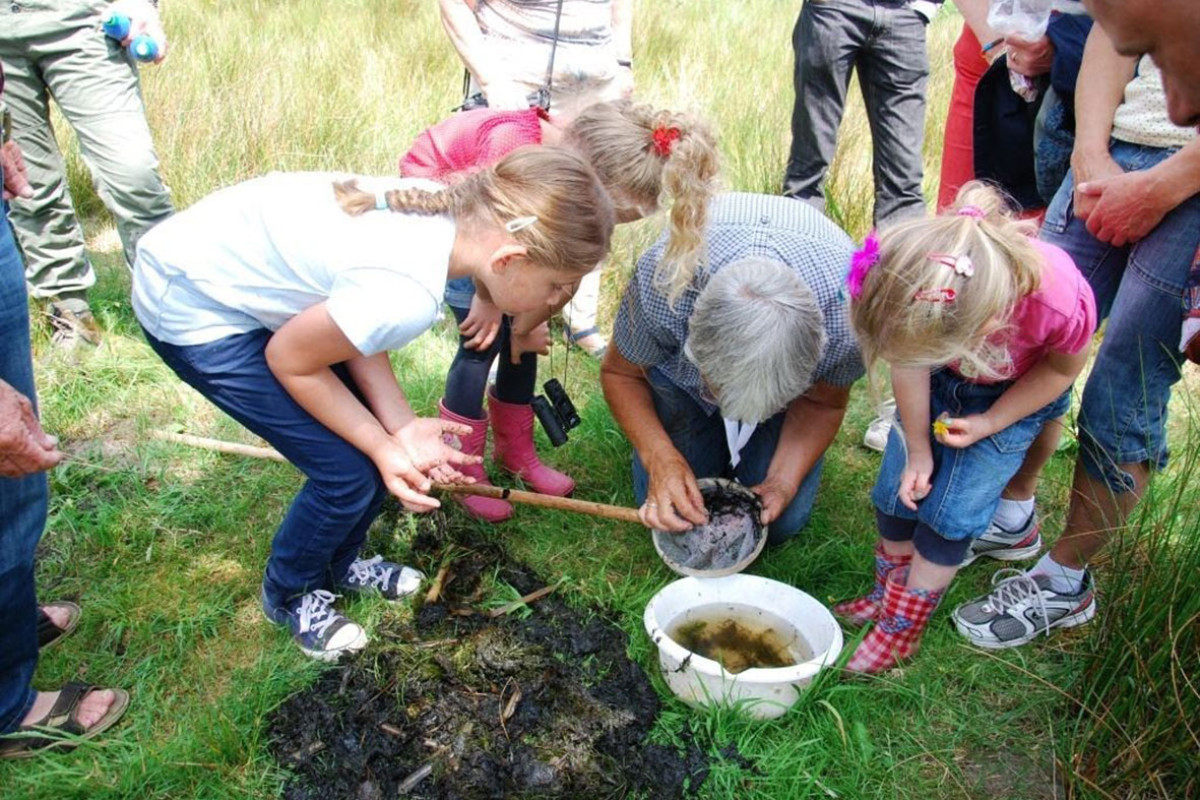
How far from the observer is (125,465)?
114 inches

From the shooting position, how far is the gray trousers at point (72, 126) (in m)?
3.10

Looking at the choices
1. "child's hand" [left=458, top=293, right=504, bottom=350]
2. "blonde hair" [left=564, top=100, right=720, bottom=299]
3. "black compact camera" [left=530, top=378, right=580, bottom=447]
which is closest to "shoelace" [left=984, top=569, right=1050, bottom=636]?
"blonde hair" [left=564, top=100, right=720, bottom=299]

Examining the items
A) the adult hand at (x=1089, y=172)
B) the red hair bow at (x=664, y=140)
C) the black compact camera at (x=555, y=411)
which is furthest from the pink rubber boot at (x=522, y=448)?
the adult hand at (x=1089, y=172)

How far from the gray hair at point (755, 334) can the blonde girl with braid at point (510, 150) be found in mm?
209

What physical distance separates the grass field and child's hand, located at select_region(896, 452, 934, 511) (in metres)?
0.39

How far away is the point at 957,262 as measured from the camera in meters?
1.81

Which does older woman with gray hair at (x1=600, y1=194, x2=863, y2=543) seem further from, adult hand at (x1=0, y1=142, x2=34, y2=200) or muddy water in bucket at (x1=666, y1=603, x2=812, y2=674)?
adult hand at (x1=0, y1=142, x2=34, y2=200)

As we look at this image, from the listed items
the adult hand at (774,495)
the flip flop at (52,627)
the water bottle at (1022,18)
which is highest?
A: the water bottle at (1022,18)

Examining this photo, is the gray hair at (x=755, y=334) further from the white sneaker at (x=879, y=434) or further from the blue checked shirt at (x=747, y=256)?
the white sneaker at (x=879, y=434)

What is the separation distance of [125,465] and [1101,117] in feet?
9.58

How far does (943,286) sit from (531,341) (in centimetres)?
128

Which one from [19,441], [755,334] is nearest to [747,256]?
[755,334]

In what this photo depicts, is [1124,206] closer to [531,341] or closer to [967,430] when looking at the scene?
[967,430]

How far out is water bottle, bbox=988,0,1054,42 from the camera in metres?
2.50
